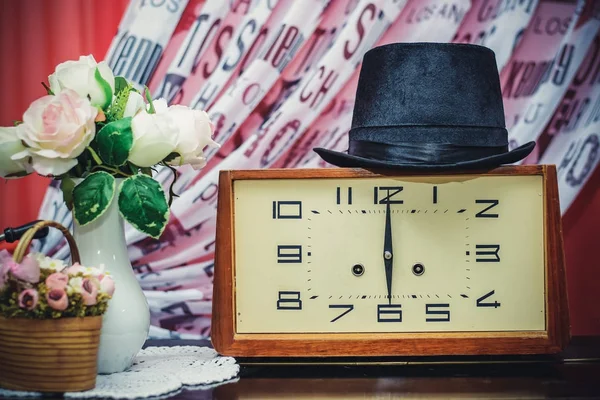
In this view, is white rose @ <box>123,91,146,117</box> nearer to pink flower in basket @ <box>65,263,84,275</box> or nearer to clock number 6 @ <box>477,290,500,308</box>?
pink flower in basket @ <box>65,263,84,275</box>

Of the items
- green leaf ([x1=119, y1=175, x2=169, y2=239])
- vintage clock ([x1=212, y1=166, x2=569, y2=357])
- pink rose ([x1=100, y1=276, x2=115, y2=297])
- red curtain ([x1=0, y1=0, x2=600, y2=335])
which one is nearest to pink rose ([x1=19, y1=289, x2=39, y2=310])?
pink rose ([x1=100, y1=276, x2=115, y2=297])

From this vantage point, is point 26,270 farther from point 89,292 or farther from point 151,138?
point 151,138

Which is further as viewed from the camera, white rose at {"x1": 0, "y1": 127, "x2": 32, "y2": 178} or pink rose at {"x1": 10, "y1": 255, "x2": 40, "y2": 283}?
white rose at {"x1": 0, "y1": 127, "x2": 32, "y2": 178}

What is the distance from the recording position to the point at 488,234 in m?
1.34

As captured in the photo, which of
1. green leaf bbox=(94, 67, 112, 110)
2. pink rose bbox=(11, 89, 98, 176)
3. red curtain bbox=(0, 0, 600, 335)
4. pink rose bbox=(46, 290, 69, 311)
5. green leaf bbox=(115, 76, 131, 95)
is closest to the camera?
pink rose bbox=(46, 290, 69, 311)

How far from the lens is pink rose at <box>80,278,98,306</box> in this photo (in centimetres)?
109

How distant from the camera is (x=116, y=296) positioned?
1251 millimetres

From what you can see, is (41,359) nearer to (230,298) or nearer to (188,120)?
(230,298)

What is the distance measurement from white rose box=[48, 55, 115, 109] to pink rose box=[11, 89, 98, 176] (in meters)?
0.06

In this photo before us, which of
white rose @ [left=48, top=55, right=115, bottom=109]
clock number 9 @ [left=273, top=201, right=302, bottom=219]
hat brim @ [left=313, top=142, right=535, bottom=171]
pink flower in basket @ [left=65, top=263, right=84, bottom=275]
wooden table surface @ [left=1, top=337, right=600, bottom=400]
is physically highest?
white rose @ [left=48, top=55, right=115, bottom=109]

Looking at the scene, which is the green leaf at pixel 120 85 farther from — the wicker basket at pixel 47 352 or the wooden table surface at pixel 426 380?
the wooden table surface at pixel 426 380

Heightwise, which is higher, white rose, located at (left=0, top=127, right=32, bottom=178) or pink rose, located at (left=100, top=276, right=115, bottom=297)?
white rose, located at (left=0, top=127, right=32, bottom=178)

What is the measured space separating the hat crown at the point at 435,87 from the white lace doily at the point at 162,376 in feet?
1.77

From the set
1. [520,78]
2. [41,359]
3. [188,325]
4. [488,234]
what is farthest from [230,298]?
[520,78]
